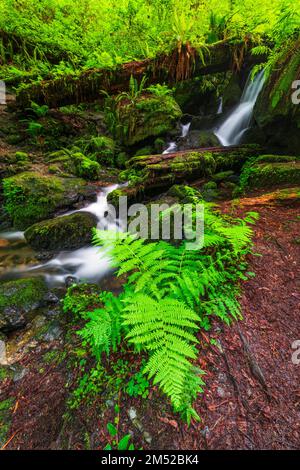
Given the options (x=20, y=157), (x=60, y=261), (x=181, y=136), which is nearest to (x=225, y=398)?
(x=60, y=261)

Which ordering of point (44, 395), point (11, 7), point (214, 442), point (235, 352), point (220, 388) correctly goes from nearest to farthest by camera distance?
point (214, 442) < point (220, 388) < point (235, 352) < point (44, 395) < point (11, 7)

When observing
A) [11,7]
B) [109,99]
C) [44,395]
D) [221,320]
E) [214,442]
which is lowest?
[44,395]

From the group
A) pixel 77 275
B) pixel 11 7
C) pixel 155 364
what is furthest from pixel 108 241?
pixel 11 7

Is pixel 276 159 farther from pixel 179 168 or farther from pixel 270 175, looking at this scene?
pixel 179 168

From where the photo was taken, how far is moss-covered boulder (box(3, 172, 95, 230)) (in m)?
5.64

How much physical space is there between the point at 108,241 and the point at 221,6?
10.2 meters

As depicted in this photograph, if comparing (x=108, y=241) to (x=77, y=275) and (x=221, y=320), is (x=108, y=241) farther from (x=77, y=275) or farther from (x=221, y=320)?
(x=77, y=275)

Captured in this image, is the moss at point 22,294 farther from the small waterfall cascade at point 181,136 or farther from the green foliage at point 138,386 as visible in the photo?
the small waterfall cascade at point 181,136

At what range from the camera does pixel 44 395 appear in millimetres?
2102

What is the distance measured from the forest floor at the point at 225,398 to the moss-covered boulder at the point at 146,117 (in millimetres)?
6504

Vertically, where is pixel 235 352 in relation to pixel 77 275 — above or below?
above

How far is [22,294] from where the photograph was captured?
3.46m

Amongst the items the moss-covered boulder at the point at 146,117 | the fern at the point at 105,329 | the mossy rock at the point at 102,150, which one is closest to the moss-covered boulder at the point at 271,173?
the moss-covered boulder at the point at 146,117

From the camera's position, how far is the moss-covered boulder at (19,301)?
3.09m
